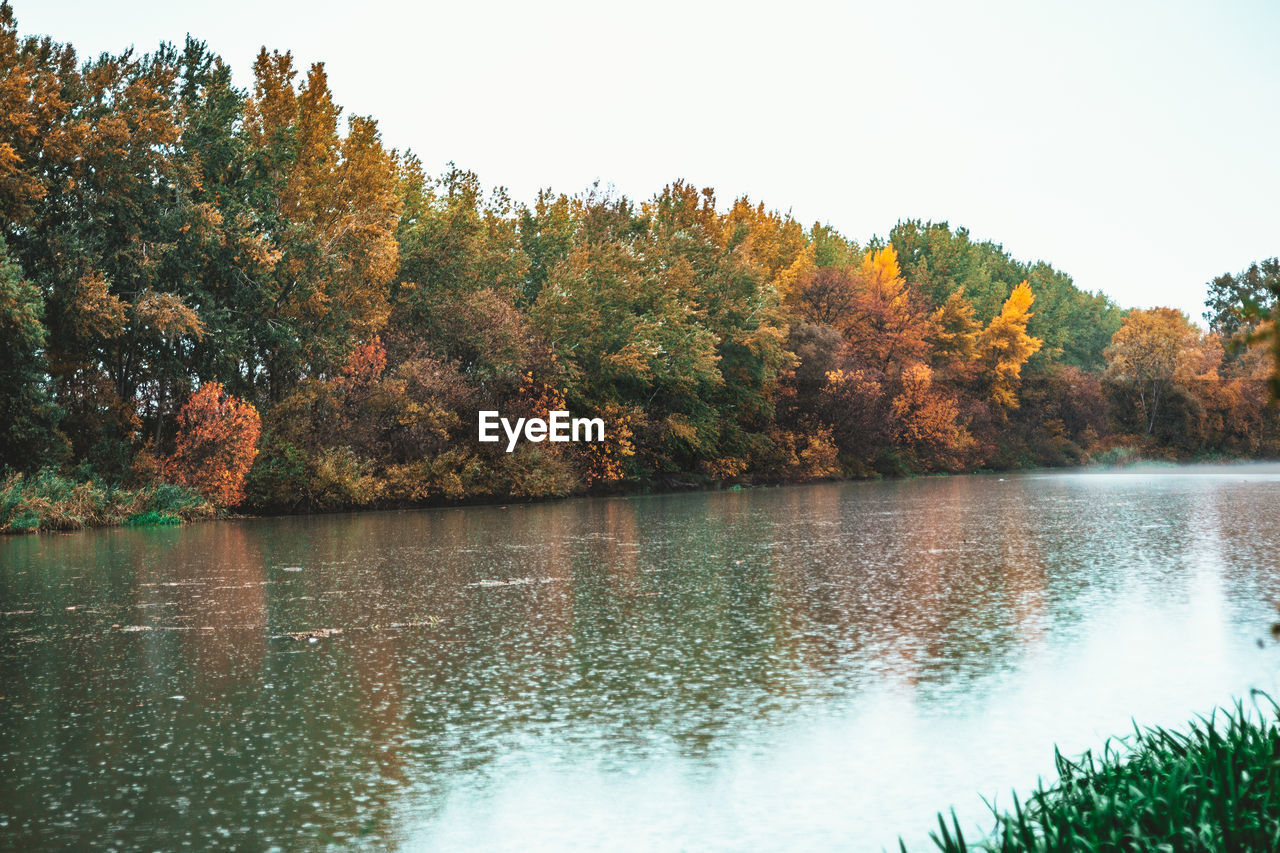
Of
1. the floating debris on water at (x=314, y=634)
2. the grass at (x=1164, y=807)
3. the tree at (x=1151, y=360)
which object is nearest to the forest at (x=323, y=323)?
the floating debris on water at (x=314, y=634)

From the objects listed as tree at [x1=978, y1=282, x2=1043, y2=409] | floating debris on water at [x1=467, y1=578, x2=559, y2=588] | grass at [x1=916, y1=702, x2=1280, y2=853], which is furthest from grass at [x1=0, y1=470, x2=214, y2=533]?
tree at [x1=978, y1=282, x2=1043, y2=409]

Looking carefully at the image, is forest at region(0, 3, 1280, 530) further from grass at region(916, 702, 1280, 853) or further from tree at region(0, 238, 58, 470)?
grass at region(916, 702, 1280, 853)

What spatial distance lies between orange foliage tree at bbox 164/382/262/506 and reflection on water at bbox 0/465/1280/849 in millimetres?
11845

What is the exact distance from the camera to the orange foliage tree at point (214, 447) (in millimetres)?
29656

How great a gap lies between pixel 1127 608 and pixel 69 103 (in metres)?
28.1

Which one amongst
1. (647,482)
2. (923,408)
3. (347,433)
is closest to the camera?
(347,433)

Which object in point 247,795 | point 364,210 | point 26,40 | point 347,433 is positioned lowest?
point 247,795

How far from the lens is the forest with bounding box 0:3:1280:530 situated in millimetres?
28531

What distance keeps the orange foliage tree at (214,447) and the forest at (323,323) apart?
57 mm

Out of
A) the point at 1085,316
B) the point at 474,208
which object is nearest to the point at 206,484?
the point at 474,208

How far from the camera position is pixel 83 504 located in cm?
2617

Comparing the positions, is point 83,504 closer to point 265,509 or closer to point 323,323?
point 265,509

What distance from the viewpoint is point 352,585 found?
14820mm

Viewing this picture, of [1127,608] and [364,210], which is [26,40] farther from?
[1127,608]
